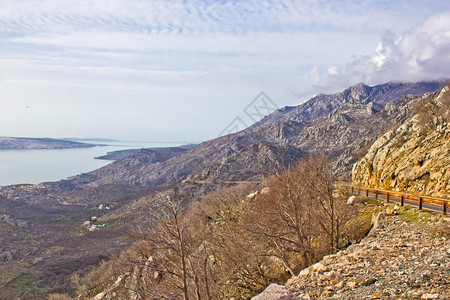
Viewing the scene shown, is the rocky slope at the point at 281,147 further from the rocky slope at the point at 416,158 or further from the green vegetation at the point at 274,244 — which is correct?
the green vegetation at the point at 274,244

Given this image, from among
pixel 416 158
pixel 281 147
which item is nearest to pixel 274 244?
pixel 416 158

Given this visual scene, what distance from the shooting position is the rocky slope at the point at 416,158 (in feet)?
72.9

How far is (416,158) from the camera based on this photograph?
82.8 ft

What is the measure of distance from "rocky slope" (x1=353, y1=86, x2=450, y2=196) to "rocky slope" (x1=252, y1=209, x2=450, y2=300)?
9.92 metres

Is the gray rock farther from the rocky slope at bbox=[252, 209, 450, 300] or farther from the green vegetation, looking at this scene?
the green vegetation

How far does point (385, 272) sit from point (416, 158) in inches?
749

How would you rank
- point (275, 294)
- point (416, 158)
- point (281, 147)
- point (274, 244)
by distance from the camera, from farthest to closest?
point (281, 147) < point (416, 158) < point (274, 244) < point (275, 294)

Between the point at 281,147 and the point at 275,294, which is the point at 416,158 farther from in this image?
the point at 281,147

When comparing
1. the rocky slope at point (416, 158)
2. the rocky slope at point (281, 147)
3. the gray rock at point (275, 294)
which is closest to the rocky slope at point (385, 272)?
the gray rock at point (275, 294)

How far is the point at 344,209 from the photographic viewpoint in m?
19.0

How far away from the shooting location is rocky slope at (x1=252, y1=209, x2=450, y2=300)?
26.0 feet

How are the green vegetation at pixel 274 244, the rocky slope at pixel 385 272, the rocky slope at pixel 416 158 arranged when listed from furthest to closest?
the rocky slope at pixel 416 158, the green vegetation at pixel 274 244, the rocky slope at pixel 385 272

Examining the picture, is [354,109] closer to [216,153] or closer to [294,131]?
[294,131]

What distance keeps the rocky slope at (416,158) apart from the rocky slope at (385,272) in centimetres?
992
